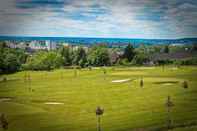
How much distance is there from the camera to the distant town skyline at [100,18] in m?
5.90

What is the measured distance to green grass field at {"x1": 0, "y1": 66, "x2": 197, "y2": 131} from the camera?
233 inches

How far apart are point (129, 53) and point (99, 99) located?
0.80m

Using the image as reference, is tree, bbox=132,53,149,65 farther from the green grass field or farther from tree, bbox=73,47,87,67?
tree, bbox=73,47,87,67

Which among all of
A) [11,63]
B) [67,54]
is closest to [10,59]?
[11,63]

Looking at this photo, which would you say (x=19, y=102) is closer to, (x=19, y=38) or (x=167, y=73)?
(x=19, y=38)

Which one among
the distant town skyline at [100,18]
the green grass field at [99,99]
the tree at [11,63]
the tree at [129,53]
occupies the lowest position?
the green grass field at [99,99]

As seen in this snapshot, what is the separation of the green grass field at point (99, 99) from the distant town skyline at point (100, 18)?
0.50m

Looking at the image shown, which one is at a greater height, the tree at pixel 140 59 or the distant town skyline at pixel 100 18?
the distant town skyline at pixel 100 18

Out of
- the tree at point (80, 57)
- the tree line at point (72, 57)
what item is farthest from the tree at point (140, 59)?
the tree at point (80, 57)

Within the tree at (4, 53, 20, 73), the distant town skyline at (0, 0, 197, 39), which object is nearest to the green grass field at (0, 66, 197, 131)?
the tree at (4, 53, 20, 73)

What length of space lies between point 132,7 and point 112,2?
0.95 ft

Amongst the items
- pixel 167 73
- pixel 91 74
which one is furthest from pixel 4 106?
pixel 167 73

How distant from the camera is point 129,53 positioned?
6.67 metres

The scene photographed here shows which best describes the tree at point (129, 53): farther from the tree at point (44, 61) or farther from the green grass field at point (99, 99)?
the tree at point (44, 61)
